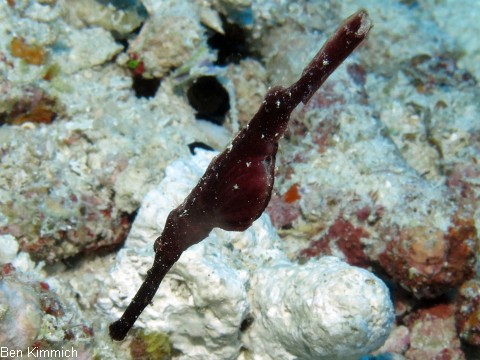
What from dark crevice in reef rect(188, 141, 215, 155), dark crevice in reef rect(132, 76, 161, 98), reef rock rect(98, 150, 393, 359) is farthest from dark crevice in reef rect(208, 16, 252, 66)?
reef rock rect(98, 150, 393, 359)

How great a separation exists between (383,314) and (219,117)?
3.18 metres

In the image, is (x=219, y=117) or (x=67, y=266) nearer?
(x=67, y=266)

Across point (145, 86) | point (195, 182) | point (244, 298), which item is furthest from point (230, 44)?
point (244, 298)

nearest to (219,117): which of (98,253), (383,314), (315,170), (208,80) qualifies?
(208,80)

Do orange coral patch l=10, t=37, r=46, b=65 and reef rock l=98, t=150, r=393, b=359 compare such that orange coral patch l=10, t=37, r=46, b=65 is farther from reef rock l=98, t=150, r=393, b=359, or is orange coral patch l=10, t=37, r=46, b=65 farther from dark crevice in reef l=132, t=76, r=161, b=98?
reef rock l=98, t=150, r=393, b=359

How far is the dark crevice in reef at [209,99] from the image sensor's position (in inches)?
195

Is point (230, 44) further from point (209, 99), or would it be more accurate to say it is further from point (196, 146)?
point (196, 146)

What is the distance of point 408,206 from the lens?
13.2 feet

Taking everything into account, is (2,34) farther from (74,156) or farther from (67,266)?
(67,266)

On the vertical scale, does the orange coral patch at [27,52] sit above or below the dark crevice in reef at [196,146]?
below

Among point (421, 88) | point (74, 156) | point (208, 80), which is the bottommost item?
point (74, 156)

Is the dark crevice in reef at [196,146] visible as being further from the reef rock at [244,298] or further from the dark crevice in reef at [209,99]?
the reef rock at [244,298]

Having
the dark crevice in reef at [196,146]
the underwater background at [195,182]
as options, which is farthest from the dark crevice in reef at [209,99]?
the dark crevice in reef at [196,146]

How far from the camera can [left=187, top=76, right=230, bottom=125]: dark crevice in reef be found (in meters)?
4.94
